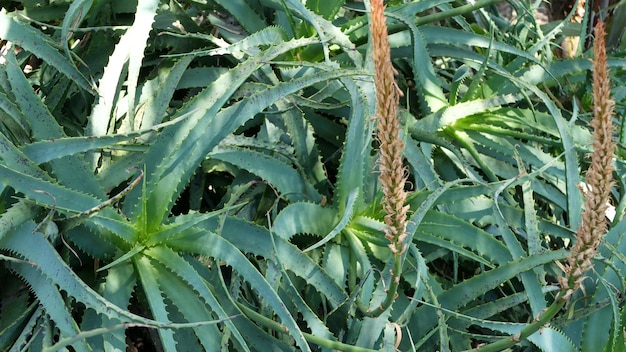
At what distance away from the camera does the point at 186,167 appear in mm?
981

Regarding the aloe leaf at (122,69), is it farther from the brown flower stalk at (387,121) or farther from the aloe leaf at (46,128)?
the brown flower stalk at (387,121)

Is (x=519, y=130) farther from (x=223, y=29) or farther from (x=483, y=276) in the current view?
(x=223, y=29)

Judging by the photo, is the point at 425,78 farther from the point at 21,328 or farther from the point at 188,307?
the point at 21,328

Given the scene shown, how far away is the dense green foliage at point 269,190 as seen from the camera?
0.95 meters

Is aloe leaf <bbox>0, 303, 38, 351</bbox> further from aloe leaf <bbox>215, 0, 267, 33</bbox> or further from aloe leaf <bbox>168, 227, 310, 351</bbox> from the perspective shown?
aloe leaf <bbox>215, 0, 267, 33</bbox>

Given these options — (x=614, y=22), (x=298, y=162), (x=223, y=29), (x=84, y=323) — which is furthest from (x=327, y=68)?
(x=614, y=22)

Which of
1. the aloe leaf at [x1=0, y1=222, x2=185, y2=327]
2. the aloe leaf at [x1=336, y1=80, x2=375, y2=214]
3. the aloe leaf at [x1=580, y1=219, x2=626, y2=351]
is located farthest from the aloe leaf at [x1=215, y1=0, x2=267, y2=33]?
the aloe leaf at [x1=580, y1=219, x2=626, y2=351]

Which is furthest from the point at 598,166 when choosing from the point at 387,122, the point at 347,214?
the point at 347,214

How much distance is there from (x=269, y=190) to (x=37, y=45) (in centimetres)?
39

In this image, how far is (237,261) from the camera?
0.95 m

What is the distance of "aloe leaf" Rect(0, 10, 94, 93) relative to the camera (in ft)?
3.66

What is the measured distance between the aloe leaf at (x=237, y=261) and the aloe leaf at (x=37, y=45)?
28 centimetres

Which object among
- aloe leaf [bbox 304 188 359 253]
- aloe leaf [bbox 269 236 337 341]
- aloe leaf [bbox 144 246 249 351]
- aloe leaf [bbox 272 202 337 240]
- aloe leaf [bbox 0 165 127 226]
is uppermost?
aloe leaf [bbox 0 165 127 226]

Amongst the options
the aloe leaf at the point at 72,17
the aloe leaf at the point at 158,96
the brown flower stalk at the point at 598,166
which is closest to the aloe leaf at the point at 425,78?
the aloe leaf at the point at 158,96
